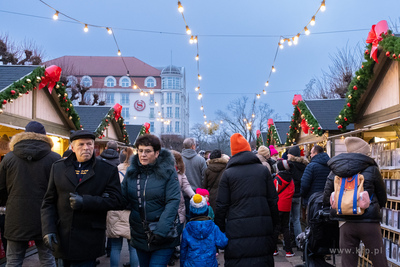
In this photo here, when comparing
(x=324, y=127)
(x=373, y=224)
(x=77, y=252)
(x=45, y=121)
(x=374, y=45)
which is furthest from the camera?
(x=324, y=127)

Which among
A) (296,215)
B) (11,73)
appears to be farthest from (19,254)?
(11,73)

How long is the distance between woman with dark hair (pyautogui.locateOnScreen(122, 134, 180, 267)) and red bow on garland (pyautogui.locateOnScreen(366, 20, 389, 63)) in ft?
13.3

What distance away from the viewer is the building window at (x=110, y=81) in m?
75.5

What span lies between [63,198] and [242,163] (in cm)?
183

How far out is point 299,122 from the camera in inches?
567

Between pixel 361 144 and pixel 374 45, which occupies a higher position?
pixel 374 45

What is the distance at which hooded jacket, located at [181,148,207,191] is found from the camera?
7.54m

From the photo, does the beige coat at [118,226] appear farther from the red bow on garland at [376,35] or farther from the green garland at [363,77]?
the red bow on garland at [376,35]

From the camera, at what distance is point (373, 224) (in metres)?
4.20

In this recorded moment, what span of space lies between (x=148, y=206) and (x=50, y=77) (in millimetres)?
6420

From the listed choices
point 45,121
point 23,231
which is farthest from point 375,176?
point 45,121

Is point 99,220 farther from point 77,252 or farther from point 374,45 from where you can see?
point 374,45

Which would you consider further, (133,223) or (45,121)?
(45,121)

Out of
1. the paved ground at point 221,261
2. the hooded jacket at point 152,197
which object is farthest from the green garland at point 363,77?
the hooded jacket at point 152,197
